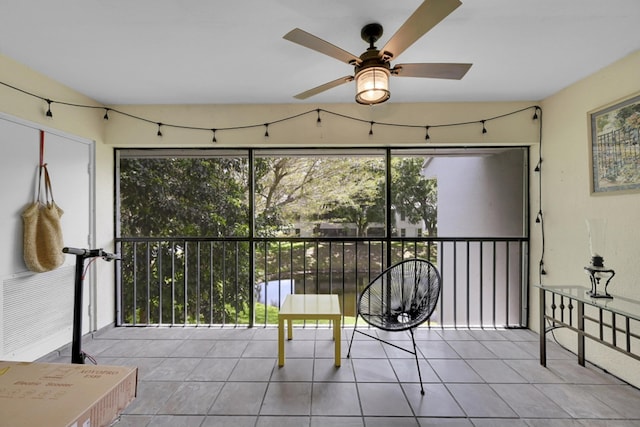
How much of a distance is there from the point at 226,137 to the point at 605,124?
10.7 ft

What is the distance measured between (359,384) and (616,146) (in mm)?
2573

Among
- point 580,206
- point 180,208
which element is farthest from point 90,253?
point 580,206

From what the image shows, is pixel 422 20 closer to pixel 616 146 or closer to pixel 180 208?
pixel 616 146

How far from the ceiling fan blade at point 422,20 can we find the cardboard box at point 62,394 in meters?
1.79

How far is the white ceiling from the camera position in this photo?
5.15 ft

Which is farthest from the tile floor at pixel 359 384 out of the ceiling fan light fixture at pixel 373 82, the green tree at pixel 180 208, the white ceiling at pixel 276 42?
the white ceiling at pixel 276 42

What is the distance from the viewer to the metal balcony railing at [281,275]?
3.07 meters

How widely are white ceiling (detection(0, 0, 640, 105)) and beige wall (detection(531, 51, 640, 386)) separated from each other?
189 millimetres

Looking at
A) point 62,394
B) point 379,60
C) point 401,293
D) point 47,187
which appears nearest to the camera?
point 62,394

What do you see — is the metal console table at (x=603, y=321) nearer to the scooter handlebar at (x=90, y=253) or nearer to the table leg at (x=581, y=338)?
the table leg at (x=581, y=338)

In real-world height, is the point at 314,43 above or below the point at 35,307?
above

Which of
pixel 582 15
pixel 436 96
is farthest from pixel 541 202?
pixel 582 15

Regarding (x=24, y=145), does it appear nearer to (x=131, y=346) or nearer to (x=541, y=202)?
(x=131, y=346)

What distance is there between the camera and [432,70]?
163cm
